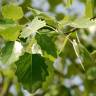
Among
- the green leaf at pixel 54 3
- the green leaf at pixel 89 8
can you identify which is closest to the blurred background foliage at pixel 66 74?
the green leaf at pixel 54 3

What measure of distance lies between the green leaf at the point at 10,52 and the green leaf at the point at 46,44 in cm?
5

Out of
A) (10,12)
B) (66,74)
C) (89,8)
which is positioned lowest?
(66,74)

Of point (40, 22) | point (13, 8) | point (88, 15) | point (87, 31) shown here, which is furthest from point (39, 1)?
point (40, 22)

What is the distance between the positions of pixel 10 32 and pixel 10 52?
42mm

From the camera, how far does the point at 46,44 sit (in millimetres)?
918

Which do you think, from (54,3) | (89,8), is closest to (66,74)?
(54,3)

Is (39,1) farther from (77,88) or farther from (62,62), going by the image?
(77,88)

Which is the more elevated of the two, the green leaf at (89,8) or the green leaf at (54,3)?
the green leaf at (89,8)

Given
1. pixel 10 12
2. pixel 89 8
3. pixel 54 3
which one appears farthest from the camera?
pixel 54 3

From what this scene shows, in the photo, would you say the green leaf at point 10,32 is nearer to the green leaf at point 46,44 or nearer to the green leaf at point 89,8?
the green leaf at point 46,44

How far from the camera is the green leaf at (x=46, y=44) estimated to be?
2.98 ft

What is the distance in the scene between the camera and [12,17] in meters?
1.02

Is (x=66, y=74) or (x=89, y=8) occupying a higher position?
(x=89, y=8)

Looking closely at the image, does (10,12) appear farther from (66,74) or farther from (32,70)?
(66,74)
